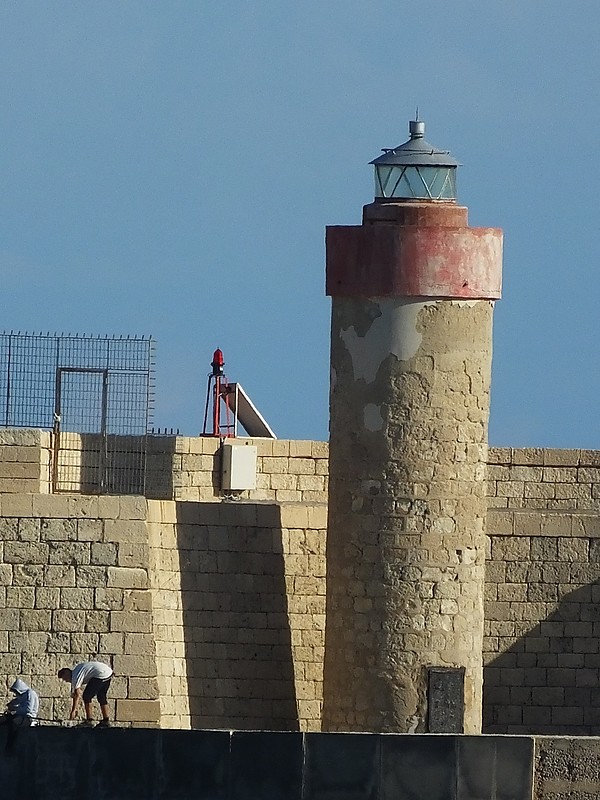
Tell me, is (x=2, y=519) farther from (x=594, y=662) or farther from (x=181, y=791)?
(x=594, y=662)

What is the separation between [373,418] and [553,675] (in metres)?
3.43

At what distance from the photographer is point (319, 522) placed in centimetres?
2997

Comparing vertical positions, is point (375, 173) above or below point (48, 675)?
above

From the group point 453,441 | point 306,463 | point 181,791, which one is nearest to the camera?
point 181,791

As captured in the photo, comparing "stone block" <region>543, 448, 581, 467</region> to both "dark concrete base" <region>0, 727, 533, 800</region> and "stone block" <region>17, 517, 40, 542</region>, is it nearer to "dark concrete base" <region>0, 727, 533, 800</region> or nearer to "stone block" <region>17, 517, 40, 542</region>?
"dark concrete base" <region>0, 727, 533, 800</region>

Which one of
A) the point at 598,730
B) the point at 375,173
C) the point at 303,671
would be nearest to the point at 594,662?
the point at 598,730

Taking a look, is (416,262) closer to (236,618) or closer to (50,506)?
(236,618)

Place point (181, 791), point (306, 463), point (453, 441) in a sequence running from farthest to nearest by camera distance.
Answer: point (306, 463)
point (453, 441)
point (181, 791)

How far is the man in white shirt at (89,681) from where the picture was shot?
27.2 meters

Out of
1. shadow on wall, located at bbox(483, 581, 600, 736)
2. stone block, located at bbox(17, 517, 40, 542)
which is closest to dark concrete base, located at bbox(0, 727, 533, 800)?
stone block, located at bbox(17, 517, 40, 542)

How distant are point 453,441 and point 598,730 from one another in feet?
11.2

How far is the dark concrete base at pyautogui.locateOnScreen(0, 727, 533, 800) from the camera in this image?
26.6 metres

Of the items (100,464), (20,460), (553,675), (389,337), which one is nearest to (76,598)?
(20,460)

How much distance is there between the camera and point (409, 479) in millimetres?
28438
